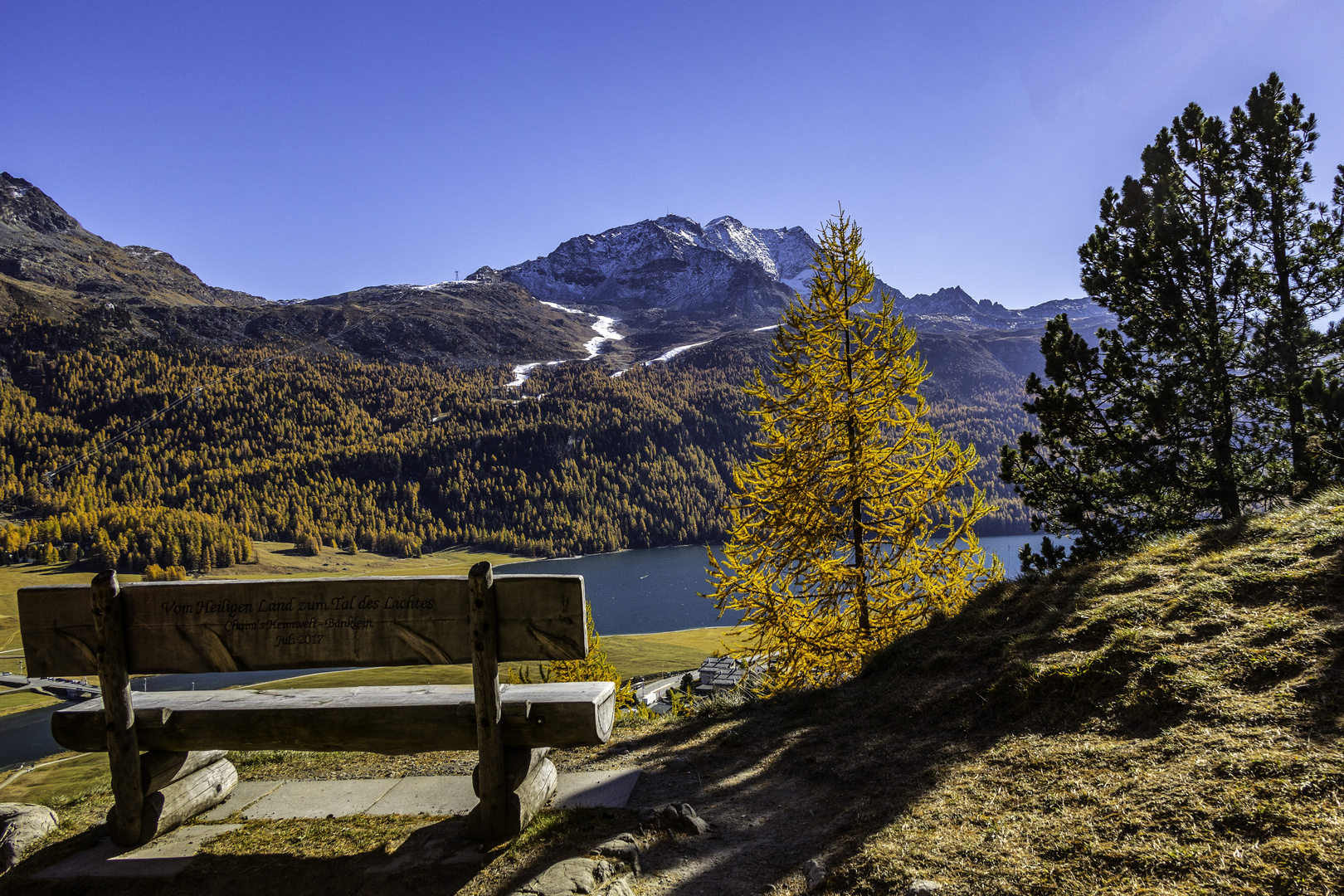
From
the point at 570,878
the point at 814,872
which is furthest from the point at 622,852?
the point at 814,872

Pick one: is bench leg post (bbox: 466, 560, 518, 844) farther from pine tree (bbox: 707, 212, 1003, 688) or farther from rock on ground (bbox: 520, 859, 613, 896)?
pine tree (bbox: 707, 212, 1003, 688)

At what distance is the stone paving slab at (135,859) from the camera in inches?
179

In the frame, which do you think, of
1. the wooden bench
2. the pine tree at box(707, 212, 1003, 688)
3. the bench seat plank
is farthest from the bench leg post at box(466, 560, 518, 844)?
the pine tree at box(707, 212, 1003, 688)

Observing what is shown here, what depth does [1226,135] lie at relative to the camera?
42.7 ft

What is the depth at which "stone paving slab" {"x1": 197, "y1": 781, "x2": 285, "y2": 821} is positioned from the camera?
18.2 ft

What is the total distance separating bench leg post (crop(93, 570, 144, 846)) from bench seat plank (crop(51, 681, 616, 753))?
0.43 ft

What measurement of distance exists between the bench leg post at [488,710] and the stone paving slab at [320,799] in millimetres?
1564

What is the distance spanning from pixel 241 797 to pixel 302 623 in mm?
2847

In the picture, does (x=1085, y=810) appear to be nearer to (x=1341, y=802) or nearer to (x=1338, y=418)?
(x=1341, y=802)

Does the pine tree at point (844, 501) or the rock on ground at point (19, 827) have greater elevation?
the pine tree at point (844, 501)

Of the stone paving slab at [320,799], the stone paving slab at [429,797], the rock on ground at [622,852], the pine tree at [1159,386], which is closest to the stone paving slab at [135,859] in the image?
the stone paving slab at [320,799]

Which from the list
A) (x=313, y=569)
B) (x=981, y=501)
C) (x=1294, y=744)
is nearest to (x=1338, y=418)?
(x=981, y=501)

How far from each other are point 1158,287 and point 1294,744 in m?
12.4

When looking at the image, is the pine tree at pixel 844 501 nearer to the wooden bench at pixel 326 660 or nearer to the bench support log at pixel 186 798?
the wooden bench at pixel 326 660
